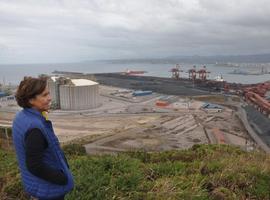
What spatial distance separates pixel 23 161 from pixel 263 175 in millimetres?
3352

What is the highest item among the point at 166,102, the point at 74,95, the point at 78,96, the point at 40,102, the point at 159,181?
the point at 40,102

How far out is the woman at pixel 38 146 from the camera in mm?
2113

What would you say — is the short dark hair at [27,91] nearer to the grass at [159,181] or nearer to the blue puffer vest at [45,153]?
the blue puffer vest at [45,153]

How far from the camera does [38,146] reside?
2.11m

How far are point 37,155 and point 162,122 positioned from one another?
105 feet

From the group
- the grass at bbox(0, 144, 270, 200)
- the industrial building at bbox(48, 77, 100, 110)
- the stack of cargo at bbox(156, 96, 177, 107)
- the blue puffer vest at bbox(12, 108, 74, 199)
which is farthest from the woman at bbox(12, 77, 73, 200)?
the stack of cargo at bbox(156, 96, 177, 107)

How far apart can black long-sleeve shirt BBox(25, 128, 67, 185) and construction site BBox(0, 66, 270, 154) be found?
59.7 feet

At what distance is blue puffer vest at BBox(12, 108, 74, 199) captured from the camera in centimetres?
215

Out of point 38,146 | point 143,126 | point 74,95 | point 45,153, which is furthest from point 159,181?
point 74,95

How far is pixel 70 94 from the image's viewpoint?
44.5 m

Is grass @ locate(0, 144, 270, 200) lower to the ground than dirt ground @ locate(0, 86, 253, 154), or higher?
higher

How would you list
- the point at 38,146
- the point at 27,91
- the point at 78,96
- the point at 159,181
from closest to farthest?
the point at 38,146 → the point at 27,91 → the point at 159,181 → the point at 78,96

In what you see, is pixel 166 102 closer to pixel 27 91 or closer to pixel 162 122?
pixel 162 122

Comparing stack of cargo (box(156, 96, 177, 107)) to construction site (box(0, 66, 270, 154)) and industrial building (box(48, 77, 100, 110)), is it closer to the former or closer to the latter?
construction site (box(0, 66, 270, 154))
